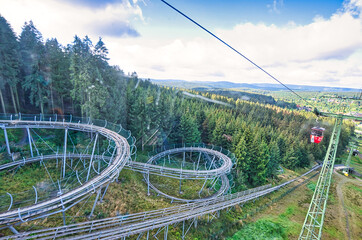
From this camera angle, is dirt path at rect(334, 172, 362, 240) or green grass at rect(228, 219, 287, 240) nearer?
green grass at rect(228, 219, 287, 240)

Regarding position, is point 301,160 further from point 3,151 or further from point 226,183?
point 3,151

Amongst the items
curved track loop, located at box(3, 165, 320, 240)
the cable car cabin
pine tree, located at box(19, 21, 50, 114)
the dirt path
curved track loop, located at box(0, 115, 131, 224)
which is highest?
pine tree, located at box(19, 21, 50, 114)

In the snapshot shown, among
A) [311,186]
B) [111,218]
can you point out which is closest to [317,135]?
[111,218]

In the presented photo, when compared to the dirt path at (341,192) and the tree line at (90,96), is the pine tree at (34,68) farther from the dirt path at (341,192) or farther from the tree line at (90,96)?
the dirt path at (341,192)

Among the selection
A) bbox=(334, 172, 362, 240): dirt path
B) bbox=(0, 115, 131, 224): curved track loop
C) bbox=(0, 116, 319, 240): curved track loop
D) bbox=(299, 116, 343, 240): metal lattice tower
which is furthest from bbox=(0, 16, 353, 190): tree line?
bbox=(299, 116, 343, 240): metal lattice tower

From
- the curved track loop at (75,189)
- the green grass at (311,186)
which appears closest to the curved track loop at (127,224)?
the curved track loop at (75,189)

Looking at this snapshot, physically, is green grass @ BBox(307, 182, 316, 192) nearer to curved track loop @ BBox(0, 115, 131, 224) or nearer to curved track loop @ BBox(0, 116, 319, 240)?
curved track loop @ BBox(0, 116, 319, 240)

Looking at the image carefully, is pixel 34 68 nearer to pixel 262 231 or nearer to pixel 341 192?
pixel 262 231

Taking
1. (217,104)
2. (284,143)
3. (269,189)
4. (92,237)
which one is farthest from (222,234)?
(217,104)
